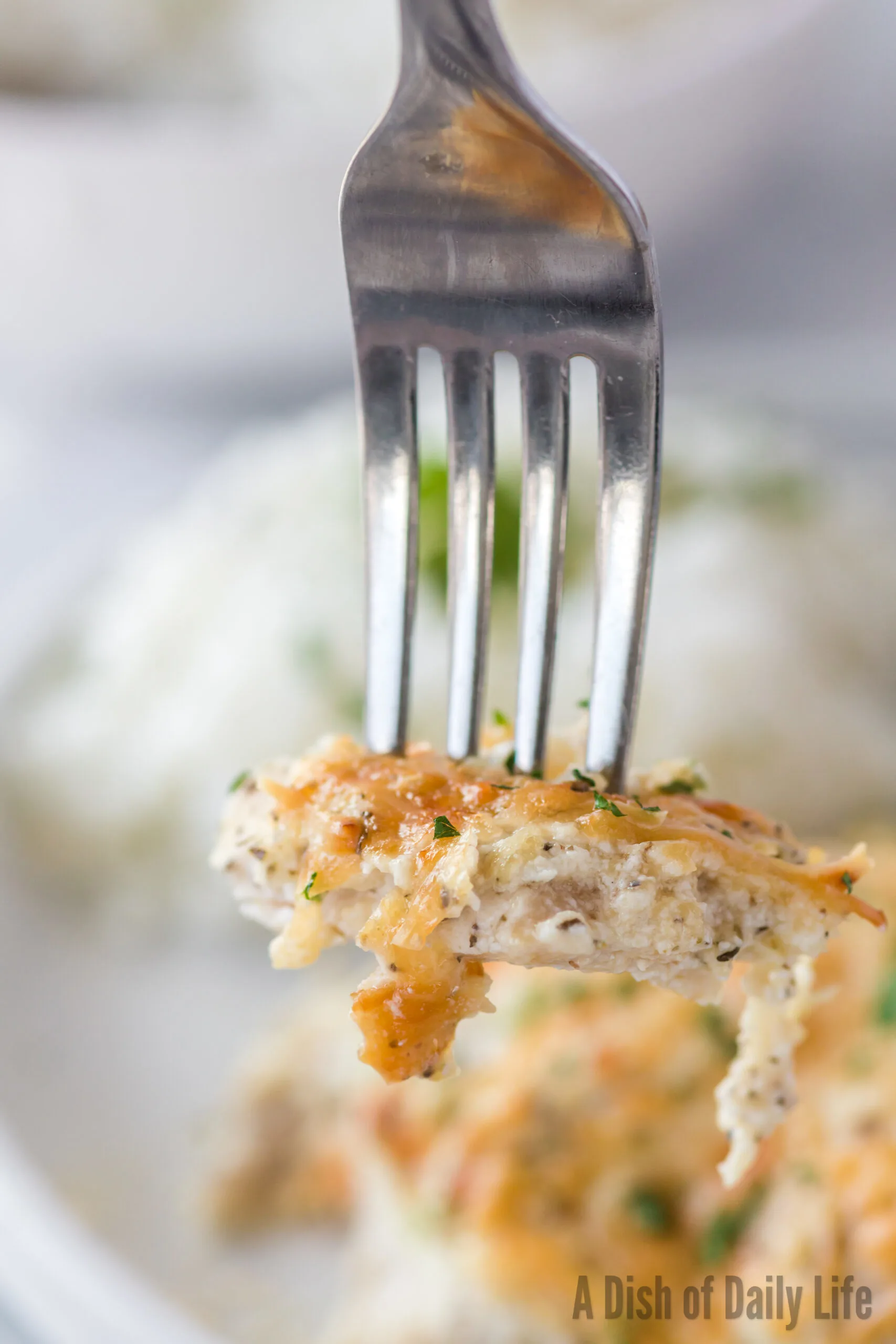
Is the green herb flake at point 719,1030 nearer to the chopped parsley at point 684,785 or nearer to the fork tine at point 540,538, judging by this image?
the chopped parsley at point 684,785

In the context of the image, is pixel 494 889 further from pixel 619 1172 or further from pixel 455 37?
pixel 619 1172

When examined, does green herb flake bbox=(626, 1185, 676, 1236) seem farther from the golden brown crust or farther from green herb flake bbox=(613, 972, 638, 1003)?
the golden brown crust

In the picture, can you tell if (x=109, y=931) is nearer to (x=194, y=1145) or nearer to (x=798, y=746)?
(x=194, y=1145)

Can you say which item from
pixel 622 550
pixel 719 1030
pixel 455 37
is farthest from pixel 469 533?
pixel 719 1030

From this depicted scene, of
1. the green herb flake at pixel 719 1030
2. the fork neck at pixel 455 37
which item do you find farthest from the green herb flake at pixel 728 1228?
the fork neck at pixel 455 37

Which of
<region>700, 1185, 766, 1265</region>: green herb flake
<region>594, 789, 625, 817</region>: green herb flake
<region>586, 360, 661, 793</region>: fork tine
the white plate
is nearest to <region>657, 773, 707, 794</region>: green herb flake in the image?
<region>586, 360, 661, 793</region>: fork tine

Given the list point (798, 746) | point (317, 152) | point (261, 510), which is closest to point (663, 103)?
Result: point (317, 152)
